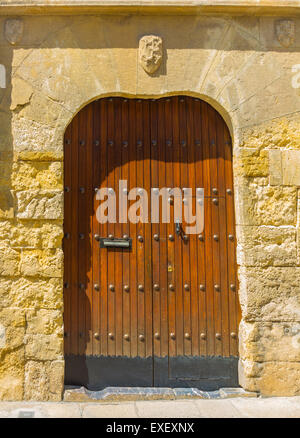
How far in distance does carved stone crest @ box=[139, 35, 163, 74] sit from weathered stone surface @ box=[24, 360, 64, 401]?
8.05 feet

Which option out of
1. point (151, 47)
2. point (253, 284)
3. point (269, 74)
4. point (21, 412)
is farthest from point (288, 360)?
point (151, 47)

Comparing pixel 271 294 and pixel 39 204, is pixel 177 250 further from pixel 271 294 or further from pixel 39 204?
pixel 39 204

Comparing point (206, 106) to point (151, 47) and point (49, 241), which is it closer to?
point (151, 47)

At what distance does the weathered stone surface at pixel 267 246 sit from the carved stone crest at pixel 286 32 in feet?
5.11

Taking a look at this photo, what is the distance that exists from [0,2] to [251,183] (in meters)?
2.50

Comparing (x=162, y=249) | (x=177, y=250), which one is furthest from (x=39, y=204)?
(x=177, y=250)

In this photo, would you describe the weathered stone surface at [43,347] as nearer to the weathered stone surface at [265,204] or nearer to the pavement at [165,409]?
the pavement at [165,409]

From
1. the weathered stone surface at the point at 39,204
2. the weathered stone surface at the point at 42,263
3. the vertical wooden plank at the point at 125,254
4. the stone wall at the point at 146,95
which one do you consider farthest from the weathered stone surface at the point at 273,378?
the weathered stone surface at the point at 39,204

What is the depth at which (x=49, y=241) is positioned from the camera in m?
3.21

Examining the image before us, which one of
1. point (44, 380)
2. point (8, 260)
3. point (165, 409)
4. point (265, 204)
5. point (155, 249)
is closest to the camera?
point (165, 409)

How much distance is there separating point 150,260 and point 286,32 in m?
2.21

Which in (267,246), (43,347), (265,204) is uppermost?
(265,204)

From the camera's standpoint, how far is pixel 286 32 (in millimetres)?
3381

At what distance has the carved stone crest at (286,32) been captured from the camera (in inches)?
133
